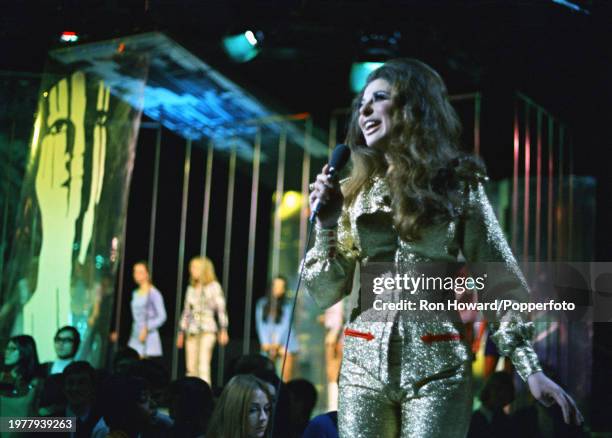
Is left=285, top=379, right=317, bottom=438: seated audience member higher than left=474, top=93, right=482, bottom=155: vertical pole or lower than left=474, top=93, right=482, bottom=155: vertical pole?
lower

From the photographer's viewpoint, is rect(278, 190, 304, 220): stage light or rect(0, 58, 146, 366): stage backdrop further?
rect(278, 190, 304, 220): stage light

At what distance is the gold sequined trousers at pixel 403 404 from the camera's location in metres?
1.69

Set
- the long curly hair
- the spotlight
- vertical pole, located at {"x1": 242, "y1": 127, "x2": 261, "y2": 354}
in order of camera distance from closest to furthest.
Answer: the long curly hair
the spotlight
vertical pole, located at {"x1": 242, "y1": 127, "x2": 261, "y2": 354}

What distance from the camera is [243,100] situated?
688cm

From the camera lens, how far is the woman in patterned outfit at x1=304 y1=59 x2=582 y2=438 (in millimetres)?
1711

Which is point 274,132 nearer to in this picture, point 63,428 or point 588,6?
point 588,6

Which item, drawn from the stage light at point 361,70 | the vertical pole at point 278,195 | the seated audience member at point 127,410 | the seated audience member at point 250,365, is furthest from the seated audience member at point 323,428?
the vertical pole at point 278,195

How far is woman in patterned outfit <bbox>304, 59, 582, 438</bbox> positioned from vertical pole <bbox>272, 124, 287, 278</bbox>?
5374 mm

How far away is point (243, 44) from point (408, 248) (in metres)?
2.89

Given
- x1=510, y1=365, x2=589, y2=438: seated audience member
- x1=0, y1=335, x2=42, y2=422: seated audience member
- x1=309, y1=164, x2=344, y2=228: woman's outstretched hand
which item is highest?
x1=309, y1=164, x2=344, y2=228: woman's outstretched hand

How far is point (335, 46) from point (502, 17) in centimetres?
164

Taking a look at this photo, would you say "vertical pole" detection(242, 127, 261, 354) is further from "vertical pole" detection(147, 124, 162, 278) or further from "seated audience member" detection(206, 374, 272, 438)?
"seated audience member" detection(206, 374, 272, 438)

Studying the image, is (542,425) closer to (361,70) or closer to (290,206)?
(361,70)

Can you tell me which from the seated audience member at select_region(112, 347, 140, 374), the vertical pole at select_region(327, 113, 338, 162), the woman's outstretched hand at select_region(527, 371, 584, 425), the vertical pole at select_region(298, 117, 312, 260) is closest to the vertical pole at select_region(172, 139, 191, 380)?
the vertical pole at select_region(298, 117, 312, 260)
